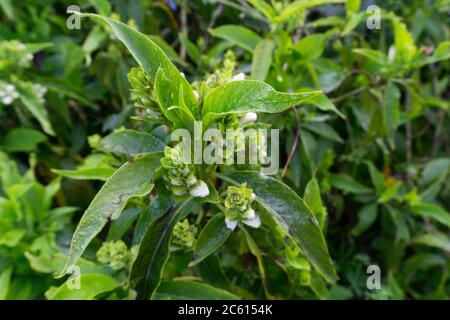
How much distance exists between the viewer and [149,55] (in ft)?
2.83

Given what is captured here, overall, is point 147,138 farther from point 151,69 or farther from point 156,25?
A: point 156,25

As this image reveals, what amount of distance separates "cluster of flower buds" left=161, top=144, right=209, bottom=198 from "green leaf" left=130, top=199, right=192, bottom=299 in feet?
0.22

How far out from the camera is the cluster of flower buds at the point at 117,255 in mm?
1040

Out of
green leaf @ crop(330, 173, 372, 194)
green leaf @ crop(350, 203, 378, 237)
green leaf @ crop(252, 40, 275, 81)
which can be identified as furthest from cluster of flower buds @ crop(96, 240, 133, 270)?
green leaf @ crop(350, 203, 378, 237)

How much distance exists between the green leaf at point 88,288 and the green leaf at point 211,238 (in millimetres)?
197

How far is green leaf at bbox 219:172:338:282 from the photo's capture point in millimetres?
886

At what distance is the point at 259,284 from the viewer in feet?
4.09

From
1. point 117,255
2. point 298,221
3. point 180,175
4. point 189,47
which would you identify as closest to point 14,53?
point 189,47

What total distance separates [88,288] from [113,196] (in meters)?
0.30

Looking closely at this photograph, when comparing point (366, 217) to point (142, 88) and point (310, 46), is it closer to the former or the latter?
point (310, 46)

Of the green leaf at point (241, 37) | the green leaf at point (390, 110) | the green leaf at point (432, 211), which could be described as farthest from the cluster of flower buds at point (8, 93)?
the green leaf at point (432, 211)

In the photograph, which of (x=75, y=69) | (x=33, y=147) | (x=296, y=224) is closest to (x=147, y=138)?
(x=296, y=224)

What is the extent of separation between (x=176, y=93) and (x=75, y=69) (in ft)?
2.77

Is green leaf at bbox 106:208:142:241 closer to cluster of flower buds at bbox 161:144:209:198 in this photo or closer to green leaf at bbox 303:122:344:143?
cluster of flower buds at bbox 161:144:209:198
